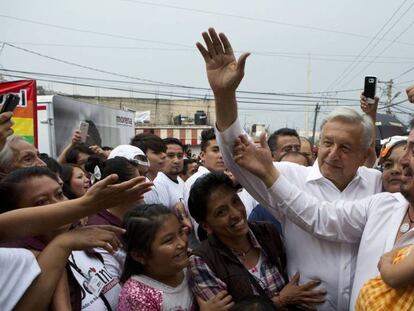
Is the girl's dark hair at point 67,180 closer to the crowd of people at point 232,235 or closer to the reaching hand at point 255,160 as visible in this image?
the crowd of people at point 232,235

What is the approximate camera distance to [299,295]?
1873mm

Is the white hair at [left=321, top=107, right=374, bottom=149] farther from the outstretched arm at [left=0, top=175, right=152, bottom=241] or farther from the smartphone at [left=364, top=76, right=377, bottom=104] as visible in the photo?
the outstretched arm at [left=0, top=175, right=152, bottom=241]

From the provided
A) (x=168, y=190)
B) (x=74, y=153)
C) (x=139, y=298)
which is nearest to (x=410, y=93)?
(x=139, y=298)

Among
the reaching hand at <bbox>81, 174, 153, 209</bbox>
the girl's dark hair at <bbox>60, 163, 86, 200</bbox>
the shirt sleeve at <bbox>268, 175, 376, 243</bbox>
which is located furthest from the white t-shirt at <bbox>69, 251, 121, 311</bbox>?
the girl's dark hair at <bbox>60, 163, 86, 200</bbox>

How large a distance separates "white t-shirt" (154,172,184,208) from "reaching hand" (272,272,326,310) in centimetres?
197

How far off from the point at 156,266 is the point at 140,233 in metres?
0.17

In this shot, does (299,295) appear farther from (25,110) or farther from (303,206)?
(25,110)

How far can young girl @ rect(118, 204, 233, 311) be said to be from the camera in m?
1.76

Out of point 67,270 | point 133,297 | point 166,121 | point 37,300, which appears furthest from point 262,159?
point 166,121

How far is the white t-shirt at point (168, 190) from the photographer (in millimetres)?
3838

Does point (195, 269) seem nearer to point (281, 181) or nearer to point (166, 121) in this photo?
point (281, 181)

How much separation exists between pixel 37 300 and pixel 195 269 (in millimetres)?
756

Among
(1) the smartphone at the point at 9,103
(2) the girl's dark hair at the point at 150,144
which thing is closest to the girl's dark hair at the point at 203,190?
(1) the smartphone at the point at 9,103

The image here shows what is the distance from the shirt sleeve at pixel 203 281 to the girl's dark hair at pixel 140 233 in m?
0.23
